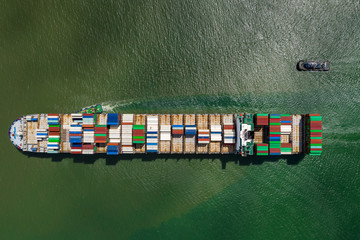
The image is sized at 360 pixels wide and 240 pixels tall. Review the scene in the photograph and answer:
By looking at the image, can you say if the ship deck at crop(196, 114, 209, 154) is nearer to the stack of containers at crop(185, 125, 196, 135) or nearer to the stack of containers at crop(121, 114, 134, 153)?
the stack of containers at crop(185, 125, 196, 135)

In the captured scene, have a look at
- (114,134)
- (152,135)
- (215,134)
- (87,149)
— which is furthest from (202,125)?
(87,149)

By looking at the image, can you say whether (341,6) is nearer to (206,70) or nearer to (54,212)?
(206,70)

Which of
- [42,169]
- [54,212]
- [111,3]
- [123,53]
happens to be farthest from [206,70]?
[54,212]

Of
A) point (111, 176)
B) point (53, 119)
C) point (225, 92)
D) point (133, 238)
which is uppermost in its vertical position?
point (225, 92)

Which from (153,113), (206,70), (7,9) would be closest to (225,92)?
(206,70)

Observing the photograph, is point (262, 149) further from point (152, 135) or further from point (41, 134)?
point (41, 134)

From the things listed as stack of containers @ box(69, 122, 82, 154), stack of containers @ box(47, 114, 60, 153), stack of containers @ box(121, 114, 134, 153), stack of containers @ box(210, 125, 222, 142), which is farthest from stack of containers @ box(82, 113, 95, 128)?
stack of containers @ box(210, 125, 222, 142)

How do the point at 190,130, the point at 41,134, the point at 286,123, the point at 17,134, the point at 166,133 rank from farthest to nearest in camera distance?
the point at 17,134 < the point at 41,134 < the point at 166,133 < the point at 286,123 < the point at 190,130

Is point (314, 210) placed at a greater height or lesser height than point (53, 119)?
lesser
